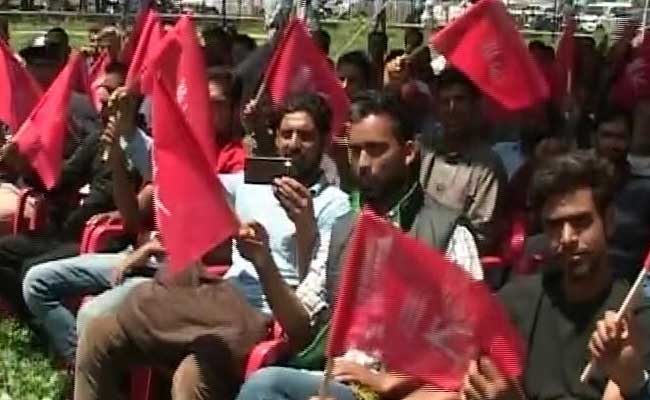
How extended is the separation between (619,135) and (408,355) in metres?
2.38

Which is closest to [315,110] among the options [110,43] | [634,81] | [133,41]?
[634,81]

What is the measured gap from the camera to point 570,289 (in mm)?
3174

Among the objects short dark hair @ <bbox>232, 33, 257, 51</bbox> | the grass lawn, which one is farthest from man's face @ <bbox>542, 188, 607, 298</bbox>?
the grass lawn

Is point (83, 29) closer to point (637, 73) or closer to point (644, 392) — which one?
point (637, 73)

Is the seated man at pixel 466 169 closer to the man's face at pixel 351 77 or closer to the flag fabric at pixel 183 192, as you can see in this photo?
the flag fabric at pixel 183 192

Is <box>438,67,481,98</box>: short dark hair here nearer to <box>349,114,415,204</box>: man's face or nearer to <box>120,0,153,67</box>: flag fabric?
<box>349,114,415,204</box>: man's face

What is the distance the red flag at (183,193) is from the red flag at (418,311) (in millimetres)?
922

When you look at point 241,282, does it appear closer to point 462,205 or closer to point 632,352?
point 462,205

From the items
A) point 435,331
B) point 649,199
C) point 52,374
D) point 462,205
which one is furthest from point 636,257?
point 52,374

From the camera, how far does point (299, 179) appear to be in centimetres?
423

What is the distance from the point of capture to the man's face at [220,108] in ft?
17.2

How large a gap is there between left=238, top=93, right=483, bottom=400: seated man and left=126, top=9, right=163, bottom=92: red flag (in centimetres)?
191

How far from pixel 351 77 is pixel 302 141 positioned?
2.82 meters

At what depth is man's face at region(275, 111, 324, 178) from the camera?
14.1 feet
